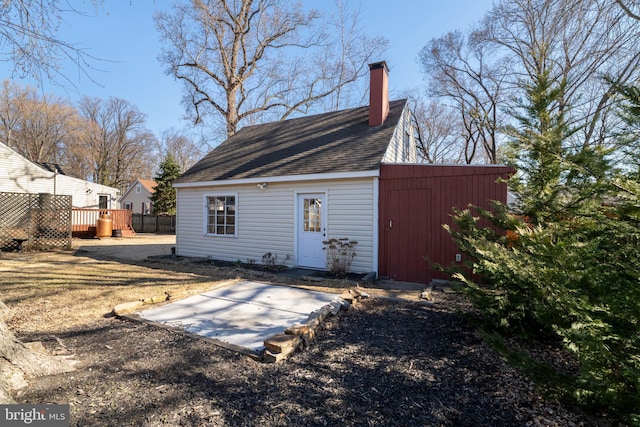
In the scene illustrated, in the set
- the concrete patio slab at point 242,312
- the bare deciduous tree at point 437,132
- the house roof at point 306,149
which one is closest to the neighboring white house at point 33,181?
the house roof at point 306,149

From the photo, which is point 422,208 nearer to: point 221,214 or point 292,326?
point 292,326

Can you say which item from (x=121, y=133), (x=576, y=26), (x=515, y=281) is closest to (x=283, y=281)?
(x=515, y=281)

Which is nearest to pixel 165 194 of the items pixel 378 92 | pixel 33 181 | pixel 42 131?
pixel 33 181

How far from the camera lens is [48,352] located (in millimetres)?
3096

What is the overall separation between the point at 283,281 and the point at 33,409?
489 centimetres

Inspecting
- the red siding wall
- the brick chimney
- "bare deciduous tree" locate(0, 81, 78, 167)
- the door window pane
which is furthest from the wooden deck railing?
the red siding wall

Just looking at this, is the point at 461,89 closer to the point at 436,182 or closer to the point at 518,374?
the point at 436,182

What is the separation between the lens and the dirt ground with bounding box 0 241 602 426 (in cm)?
222

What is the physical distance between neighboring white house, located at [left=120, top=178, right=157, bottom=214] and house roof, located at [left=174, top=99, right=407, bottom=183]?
74.6 feet

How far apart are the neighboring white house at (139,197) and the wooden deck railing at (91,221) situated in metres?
11.5

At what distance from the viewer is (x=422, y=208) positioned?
694 cm

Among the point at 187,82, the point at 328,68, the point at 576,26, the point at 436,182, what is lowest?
the point at 436,182

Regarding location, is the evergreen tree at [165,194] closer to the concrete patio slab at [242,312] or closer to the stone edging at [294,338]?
the concrete patio slab at [242,312]

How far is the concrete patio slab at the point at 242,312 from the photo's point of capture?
3.80 meters
